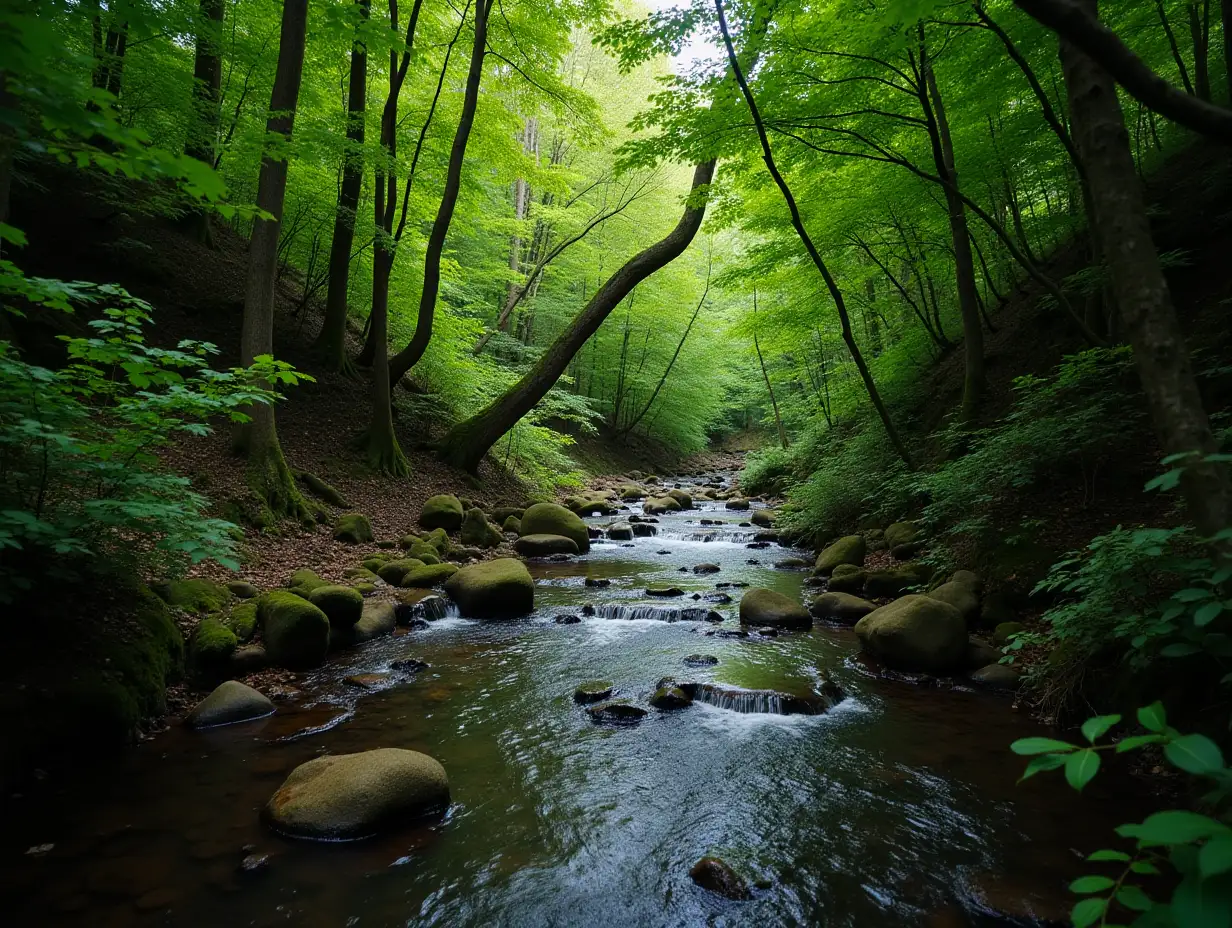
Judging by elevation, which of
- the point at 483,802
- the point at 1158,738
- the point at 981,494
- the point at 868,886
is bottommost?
the point at 868,886

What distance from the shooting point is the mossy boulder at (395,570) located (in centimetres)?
811

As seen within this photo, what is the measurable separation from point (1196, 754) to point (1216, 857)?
11.0 inches

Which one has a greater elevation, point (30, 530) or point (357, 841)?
point (30, 530)

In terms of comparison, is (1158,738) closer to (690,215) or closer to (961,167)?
(961,167)

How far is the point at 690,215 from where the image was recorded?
12.4 m

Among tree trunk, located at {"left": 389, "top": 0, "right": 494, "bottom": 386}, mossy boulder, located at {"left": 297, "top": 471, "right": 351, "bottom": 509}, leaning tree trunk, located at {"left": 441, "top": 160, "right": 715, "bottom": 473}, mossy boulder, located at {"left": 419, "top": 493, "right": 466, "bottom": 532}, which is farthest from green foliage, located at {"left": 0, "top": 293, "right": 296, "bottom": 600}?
leaning tree trunk, located at {"left": 441, "top": 160, "right": 715, "bottom": 473}

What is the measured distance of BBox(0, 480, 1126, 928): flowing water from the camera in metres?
2.94

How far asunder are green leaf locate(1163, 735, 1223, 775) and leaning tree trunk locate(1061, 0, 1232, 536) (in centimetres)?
157

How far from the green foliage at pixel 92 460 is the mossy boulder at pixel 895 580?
7423 mm

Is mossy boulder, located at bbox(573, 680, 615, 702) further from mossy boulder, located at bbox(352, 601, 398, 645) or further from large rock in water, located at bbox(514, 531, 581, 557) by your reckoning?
large rock in water, located at bbox(514, 531, 581, 557)

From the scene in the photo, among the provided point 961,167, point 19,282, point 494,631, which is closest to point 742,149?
point 961,167

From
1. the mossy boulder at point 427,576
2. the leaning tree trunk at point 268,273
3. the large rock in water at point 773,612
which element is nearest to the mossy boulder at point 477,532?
the mossy boulder at point 427,576

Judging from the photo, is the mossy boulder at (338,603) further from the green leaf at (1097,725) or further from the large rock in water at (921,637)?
the green leaf at (1097,725)

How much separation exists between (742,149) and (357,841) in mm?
8945
